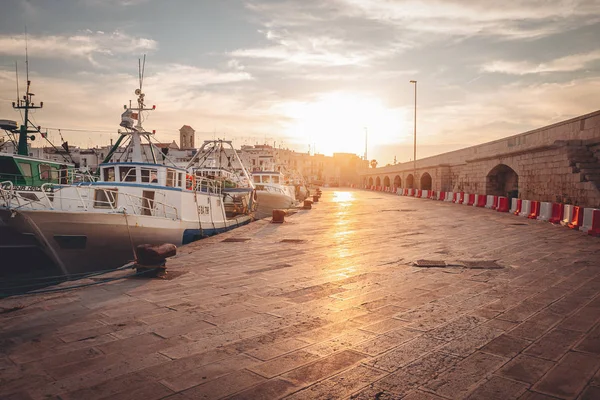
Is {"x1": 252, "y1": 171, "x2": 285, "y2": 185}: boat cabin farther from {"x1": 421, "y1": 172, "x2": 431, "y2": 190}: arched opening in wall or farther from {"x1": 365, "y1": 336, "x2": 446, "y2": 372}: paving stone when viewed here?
{"x1": 365, "y1": 336, "x2": 446, "y2": 372}: paving stone

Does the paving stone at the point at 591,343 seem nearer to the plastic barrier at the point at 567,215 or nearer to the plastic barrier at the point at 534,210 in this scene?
the plastic barrier at the point at 567,215

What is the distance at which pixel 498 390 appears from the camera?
290 cm

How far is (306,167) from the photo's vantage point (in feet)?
405

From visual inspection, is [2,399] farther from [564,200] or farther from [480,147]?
[480,147]

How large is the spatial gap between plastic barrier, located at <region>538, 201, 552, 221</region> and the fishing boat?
14.6 metres

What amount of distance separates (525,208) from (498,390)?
18.7 metres

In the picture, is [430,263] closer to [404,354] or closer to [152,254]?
[404,354]

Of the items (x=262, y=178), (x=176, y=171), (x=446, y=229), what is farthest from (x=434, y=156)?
(x=176, y=171)

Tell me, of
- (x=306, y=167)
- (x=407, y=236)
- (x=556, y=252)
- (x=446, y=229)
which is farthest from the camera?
(x=306, y=167)

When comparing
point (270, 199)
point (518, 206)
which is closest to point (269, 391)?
point (518, 206)

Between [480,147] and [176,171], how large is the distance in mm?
23835

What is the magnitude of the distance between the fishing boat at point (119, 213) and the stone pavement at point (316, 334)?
12.9 feet

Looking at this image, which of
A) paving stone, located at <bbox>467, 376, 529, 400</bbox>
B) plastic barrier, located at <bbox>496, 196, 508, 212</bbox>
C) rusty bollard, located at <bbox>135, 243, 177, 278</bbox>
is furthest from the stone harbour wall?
rusty bollard, located at <bbox>135, 243, 177, 278</bbox>

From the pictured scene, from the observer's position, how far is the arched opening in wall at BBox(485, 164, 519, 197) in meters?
27.0
